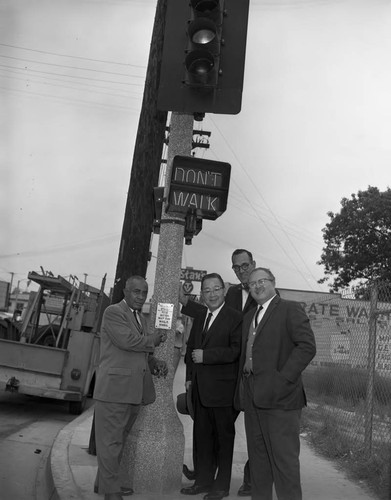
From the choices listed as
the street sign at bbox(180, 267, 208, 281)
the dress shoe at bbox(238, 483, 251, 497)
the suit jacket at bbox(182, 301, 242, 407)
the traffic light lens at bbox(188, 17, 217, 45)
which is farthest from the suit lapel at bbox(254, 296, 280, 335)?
the street sign at bbox(180, 267, 208, 281)

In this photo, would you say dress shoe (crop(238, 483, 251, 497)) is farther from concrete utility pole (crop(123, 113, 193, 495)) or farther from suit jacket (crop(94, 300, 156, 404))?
suit jacket (crop(94, 300, 156, 404))

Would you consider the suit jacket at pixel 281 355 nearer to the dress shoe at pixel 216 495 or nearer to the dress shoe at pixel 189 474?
the dress shoe at pixel 216 495

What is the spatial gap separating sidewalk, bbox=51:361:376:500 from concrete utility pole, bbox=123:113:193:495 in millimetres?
162

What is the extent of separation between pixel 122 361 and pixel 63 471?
1816mm

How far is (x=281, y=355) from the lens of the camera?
4.34 meters

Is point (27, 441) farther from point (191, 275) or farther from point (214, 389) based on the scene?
point (191, 275)

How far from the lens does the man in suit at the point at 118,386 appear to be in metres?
4.53

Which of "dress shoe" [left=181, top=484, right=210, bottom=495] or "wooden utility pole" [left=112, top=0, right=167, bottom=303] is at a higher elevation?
"wooden utility pole" [left=112, top=0, right=167, bottom=303]

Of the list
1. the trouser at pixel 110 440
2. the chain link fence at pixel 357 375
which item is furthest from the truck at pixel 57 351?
the trouser at pixel 110 440

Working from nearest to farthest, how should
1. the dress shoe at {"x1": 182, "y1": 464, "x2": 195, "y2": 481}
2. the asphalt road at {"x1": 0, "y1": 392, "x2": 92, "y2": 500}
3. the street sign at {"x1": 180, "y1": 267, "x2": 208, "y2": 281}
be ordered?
1. the dress shoe at {"x1": 182, "y1": 464, "x2": 195, "y2": 481}
2. the asphalt road at {"x1": 0, "y1": 392, "x2": 92, "y2": 500}
3. the street sign at {"x1": 180, "y1": 267, "x2": 208, "y2": 281}

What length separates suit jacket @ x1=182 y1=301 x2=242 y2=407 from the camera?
16.3 ft

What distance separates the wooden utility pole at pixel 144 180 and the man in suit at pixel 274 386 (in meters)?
2.75

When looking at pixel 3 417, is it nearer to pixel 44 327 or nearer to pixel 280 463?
pixel 44 327

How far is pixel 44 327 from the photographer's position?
12.0 m
